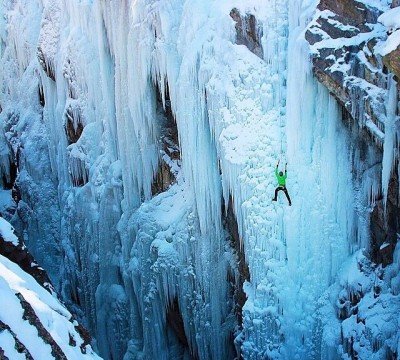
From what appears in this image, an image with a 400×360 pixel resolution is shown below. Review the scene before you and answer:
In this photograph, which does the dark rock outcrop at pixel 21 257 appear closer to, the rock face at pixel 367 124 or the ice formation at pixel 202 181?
the ice formation at pixel 202 181

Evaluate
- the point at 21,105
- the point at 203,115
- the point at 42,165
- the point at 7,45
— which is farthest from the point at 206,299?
the point at 7,45

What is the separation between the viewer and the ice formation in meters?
7.20

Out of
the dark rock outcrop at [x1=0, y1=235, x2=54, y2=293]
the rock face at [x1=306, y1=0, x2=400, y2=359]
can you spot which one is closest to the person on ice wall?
the rock face at [x1=306, y1=0, x2=400, y2=359]

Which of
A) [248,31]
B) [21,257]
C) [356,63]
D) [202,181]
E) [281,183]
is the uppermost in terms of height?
[248,31]

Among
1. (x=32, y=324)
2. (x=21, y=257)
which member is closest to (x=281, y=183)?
(x=21, y=257)

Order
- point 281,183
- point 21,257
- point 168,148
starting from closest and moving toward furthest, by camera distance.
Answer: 1. point 21,257
2. point 281,183
3. point 168,148

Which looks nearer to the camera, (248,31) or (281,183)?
(281,183)

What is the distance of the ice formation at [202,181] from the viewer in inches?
284

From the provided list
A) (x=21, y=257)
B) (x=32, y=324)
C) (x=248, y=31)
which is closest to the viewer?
(x=32, y=324)

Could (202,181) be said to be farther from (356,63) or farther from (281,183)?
(356,63)

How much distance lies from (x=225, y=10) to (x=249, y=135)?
172 centimetres

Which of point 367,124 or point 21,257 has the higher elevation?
point 367,124

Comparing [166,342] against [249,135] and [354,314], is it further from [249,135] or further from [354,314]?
[249,135]

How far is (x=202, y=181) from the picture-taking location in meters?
7.98
